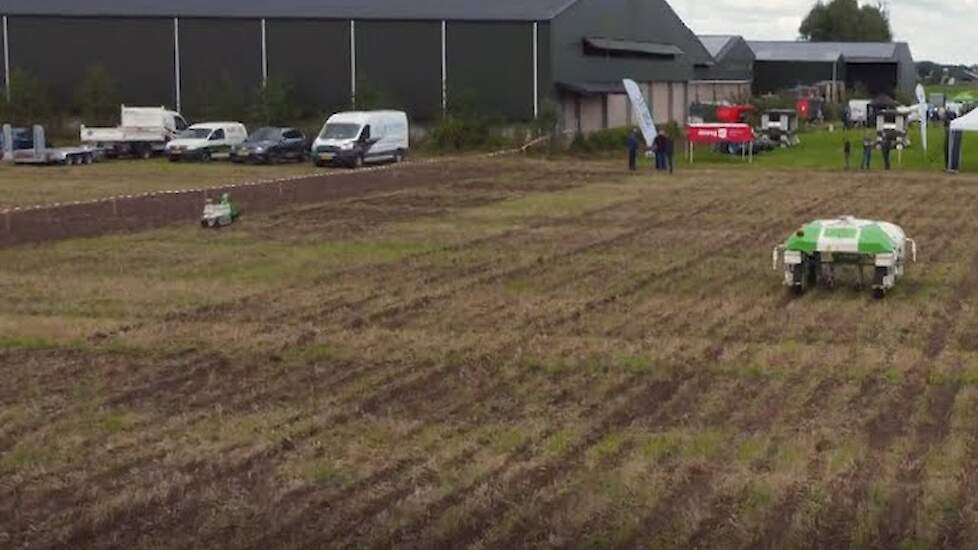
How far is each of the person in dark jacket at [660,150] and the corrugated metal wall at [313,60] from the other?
18768 mm

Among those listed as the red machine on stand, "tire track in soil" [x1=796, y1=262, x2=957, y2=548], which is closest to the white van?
the red machine on stand

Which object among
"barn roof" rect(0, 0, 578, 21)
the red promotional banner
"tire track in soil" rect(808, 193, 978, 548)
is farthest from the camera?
"barn roof" rect(0, 0, 578, 21)

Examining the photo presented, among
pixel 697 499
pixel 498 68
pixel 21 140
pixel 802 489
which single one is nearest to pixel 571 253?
pixel 802 489

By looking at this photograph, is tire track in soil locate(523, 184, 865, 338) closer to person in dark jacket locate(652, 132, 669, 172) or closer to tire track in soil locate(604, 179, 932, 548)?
tire track in soil locate(604, 179, 932, 548)

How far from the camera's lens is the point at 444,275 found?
65.8 feet

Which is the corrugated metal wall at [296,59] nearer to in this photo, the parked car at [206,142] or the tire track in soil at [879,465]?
the parked car at [206,142]

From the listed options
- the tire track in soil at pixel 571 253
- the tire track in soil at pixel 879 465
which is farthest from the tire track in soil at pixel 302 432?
the tire track in soil at pixel 879 465

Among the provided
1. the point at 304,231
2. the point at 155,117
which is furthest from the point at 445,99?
the point at 304,231

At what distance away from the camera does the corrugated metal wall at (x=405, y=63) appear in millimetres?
59469

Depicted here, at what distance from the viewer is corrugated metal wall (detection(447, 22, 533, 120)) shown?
58438mm

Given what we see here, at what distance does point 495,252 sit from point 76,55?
151 feet

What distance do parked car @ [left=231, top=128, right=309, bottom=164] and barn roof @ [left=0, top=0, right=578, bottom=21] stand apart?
10259 millimetres

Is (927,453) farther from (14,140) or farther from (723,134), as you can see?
(14,140)

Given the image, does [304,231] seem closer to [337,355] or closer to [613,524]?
[337,355]
